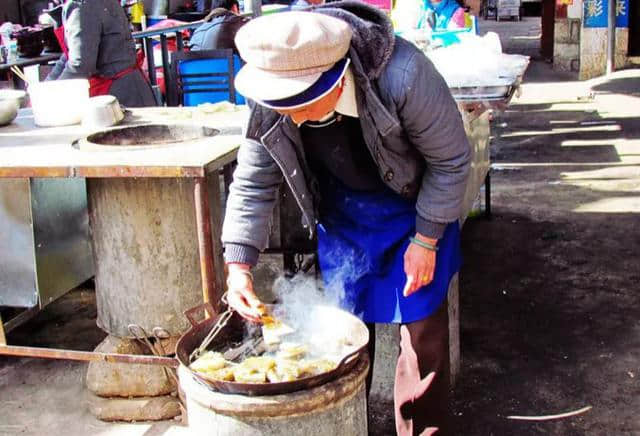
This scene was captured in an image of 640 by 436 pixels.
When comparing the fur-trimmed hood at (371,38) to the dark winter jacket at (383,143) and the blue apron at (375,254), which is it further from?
the blue apron at (375,254)

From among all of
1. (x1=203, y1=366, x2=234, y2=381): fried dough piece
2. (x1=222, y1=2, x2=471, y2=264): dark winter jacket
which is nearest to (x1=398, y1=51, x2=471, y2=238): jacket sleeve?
(x1=222, y1=2, x2=471, y2=264): dark winter jacket

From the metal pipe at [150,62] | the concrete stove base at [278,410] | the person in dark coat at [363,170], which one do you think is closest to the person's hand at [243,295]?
the person in dark coat at [363,170]

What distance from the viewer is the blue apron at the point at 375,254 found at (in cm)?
271

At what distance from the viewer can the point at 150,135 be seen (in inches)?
156

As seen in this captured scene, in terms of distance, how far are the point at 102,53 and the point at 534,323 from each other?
3495 mm

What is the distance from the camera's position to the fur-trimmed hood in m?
2.38

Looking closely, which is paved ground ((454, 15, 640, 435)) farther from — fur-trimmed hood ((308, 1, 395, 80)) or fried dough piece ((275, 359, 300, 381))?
fur-trimmed hood ((308, 1, 395, 80))

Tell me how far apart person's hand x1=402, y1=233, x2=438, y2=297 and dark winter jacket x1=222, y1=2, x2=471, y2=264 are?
0.20 ft

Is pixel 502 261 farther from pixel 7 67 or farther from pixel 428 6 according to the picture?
pixel 7 67

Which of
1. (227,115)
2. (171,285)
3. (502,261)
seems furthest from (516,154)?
(171,285)

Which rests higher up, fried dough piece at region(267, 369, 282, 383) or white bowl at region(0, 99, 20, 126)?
white bowl at region(0, 99, 20, 126)

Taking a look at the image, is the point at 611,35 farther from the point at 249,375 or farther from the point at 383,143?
the point at 249,375

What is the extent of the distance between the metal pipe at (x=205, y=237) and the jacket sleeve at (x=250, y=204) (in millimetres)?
468

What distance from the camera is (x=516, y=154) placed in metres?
8.69
